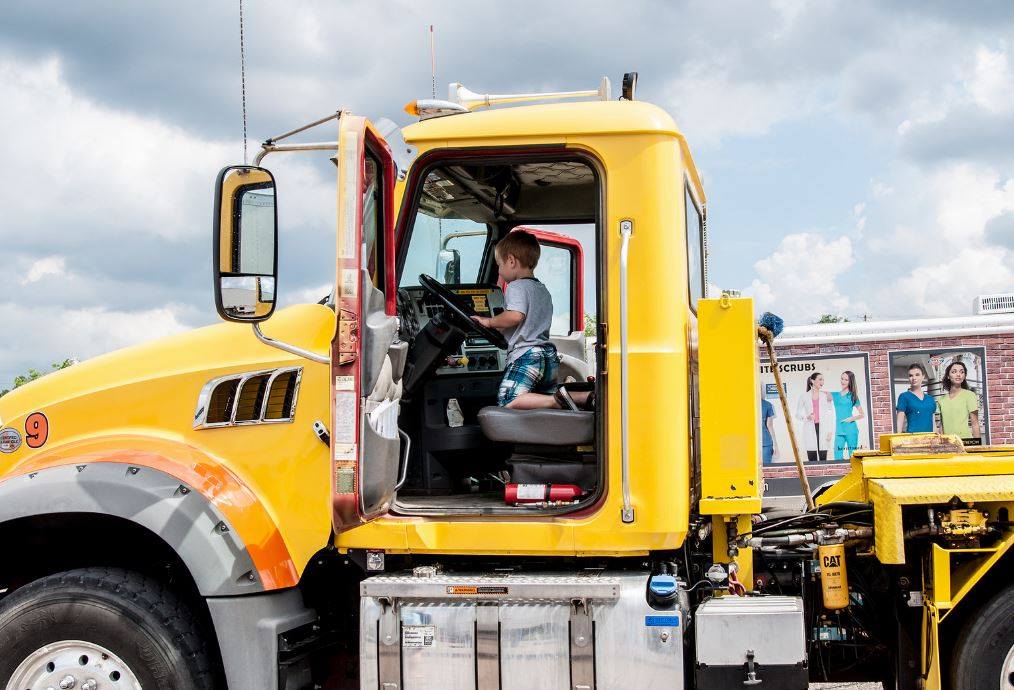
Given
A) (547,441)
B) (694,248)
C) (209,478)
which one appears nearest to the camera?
(209,478)

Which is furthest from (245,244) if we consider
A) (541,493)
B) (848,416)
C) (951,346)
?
(951,346)

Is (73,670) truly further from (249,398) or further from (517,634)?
(517,634)

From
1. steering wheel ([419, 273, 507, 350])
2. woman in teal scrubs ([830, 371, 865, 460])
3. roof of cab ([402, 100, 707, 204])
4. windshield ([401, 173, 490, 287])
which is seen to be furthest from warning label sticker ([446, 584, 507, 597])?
woman in teal scrubs ([830, 371, 865, 460])

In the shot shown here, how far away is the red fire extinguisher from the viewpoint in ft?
13.6

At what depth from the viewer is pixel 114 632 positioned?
3.92m

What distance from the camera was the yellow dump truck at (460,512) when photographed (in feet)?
12.6

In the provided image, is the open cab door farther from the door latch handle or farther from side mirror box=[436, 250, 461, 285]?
side mirror box=[436, 250, 461, 285]

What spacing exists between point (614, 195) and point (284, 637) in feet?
7.60

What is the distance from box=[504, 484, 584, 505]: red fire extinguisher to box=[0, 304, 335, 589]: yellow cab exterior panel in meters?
0.81

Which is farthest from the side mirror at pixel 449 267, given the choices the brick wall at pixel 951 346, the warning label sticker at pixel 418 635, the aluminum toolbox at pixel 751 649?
the brick wall at pixel 951 346

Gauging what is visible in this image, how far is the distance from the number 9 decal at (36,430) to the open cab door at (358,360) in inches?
57.9

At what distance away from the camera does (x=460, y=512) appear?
4.12 m

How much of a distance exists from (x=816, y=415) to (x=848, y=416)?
1.62ft

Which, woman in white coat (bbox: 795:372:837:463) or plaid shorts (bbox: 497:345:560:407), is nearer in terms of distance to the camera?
plaid shorts (bbox: 497:345:560:407)
